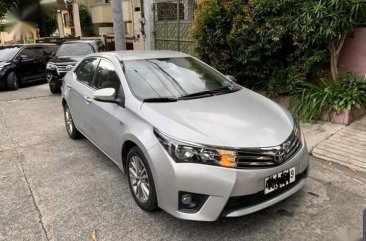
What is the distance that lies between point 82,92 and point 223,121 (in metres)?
2.35

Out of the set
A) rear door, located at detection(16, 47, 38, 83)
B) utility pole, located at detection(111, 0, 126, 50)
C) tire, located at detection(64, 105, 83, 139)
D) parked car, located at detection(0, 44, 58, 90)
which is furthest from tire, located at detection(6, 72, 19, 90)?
tire, located at detection(64, 105, 83, 139)

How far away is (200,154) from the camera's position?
274 centimetres

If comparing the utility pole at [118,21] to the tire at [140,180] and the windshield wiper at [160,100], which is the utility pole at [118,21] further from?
the tire at [140,180]

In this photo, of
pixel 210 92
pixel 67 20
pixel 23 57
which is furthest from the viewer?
pixel 67 20

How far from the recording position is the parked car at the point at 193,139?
107 inches

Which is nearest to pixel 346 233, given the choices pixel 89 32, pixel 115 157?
pixel 115 157

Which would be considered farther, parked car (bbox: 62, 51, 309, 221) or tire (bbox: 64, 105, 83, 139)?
tire (bbox: 64, 105, 83, 139)

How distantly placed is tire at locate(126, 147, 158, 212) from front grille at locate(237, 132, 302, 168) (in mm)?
798

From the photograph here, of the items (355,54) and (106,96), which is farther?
(355,54)

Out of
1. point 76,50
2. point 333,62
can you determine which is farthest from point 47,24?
point 333,62

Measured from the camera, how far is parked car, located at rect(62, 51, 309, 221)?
107 inches

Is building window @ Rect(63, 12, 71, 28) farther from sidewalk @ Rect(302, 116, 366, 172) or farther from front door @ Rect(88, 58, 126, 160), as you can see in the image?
sidewalk @ Rect(302, 116, 366, 172)

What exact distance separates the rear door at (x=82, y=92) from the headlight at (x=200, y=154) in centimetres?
196

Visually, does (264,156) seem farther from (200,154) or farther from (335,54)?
(335,54)
